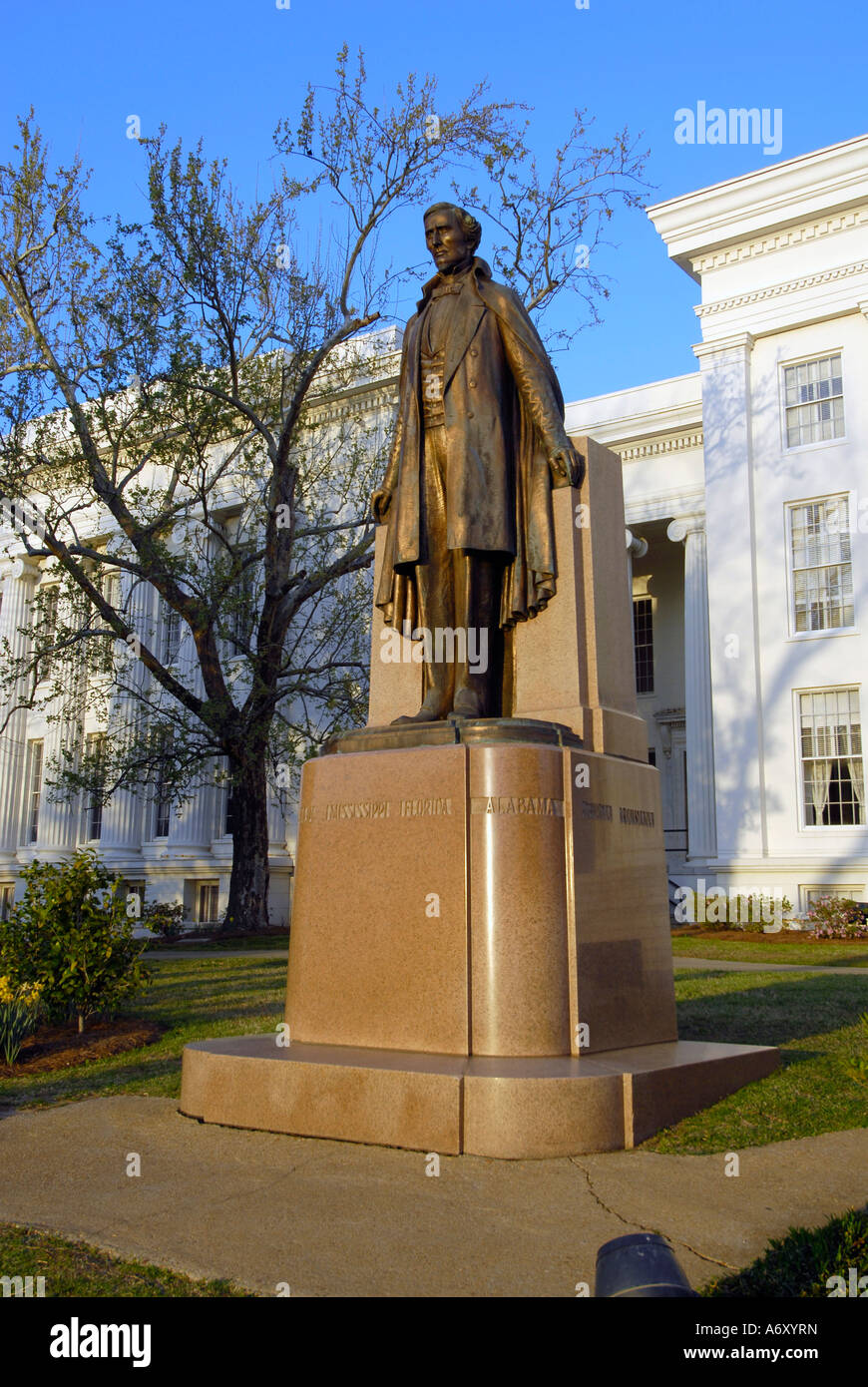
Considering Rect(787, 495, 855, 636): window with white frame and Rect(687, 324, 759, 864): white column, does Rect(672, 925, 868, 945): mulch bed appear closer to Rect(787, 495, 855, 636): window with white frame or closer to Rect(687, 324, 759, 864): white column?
Rect(687, 324, 759, 864): white column

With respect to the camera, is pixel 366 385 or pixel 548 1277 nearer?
pixel 548 1277

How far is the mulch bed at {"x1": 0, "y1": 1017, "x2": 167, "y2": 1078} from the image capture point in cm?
745

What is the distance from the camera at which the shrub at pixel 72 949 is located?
28.6 ft

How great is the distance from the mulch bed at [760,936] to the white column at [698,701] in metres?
3.77

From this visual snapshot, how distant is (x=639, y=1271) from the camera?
229cm

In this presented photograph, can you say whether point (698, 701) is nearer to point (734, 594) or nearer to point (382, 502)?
point (734, 594)

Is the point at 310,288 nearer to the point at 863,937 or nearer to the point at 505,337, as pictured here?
the point at 505,337

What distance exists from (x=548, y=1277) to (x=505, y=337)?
16.7 feet

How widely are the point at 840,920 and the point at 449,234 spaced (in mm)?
17365

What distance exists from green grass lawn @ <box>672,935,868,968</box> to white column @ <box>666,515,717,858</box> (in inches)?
223

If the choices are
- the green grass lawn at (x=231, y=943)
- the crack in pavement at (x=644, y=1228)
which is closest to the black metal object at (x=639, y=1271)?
the crack in pavement at (x=644, y=1228)
